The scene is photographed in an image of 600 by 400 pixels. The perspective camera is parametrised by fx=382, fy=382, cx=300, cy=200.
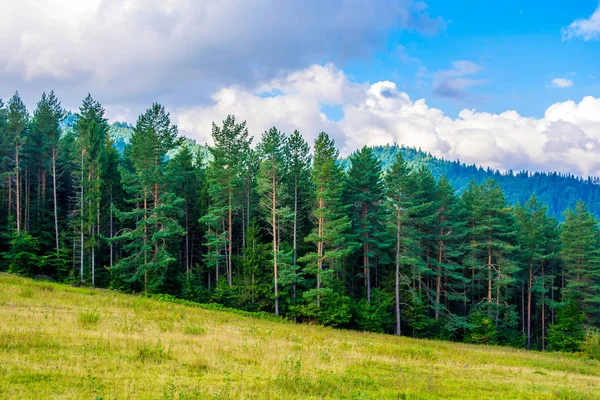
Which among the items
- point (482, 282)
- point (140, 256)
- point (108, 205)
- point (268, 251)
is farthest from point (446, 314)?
point (108, 205)

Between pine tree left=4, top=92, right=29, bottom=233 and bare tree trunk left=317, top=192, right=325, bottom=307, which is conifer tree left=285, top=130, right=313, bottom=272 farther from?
pine tree left=4, top=92, right=29, bottom=233

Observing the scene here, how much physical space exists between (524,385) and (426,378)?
13.7ft

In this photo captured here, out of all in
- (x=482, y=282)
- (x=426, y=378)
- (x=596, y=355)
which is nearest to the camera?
(x=426, y=378)

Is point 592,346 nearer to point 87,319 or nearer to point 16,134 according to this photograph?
point 87,319

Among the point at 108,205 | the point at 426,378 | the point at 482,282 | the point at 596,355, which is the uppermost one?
the point at 108,205

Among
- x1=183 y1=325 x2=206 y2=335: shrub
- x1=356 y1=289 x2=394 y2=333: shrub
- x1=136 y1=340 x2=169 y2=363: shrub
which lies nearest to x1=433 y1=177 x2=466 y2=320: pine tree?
x1=356 y1=289 x2=394 y2=333: shrub

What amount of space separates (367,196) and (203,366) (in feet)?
95.0

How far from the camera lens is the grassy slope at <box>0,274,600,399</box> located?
884 cm

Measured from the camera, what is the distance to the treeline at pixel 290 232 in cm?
3506

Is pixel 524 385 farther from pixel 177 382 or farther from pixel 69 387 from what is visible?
pixel 69 387

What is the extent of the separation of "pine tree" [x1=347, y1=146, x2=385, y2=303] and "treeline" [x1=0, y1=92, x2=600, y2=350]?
0.14 metres

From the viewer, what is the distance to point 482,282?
48.4m

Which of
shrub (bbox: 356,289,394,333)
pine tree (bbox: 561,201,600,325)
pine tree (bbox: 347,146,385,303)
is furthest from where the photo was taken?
pine tree (bbox: 561,201,600,325)

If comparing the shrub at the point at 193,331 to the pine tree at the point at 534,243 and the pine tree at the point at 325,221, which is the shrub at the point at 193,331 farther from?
the pine tree at the point at 534,243
